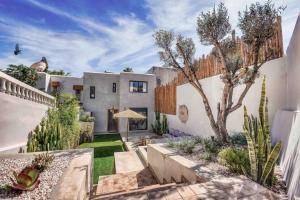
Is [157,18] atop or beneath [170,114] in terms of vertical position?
atop

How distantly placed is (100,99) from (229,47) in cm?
1360

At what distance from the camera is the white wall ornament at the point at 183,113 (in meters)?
12.1

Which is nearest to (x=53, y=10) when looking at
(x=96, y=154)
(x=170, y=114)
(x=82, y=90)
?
(x=96, y=154)

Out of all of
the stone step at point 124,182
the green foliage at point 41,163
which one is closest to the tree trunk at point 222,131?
the stone step at point 124,182

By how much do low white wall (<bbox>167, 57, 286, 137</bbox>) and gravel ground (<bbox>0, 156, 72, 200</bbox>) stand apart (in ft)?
23.5

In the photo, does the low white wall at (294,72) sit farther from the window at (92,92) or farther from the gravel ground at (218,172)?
the window at (92,92)

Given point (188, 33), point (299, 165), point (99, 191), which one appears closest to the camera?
point (299, 165)

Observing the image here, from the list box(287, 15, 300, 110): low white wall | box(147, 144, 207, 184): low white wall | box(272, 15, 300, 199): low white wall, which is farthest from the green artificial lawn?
box(287, 15, 300, 110): low white wall

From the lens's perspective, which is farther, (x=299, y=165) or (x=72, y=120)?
(x=72, y=120)

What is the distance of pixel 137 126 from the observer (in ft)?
56.7

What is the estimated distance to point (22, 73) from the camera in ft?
48.2

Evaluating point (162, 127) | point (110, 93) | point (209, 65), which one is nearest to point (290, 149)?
point (209, 65)

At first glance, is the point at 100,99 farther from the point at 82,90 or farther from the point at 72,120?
the point at 72,120

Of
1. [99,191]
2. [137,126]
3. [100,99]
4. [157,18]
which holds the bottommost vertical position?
[99,191]
